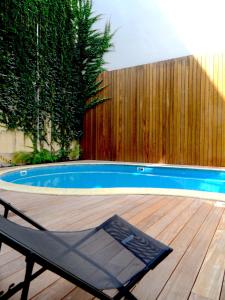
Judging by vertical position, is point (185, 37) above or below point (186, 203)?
above

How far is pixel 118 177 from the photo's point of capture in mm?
6516

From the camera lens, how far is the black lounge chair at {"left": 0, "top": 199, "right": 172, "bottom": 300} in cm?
95

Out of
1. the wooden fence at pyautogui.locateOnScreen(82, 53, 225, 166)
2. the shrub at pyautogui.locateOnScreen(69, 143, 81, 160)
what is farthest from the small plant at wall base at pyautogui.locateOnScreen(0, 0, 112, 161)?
the wooden fence at pyautogui.locateOnScreen(82, 53, 225, 166)

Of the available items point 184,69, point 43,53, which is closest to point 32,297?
point 184,69

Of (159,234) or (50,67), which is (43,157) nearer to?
(50,67)

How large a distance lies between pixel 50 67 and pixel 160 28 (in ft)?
11.0

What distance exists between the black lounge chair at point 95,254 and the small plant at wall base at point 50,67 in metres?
5.74

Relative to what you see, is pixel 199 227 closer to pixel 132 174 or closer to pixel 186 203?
pixel 186 203

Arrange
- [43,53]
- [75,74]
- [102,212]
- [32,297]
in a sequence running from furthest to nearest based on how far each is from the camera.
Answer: [75,74], [43,53], [102,212], [32,297]

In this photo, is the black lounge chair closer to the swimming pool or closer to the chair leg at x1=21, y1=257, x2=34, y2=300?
the chair leg at x1=21, y1=257, x2=34, y2=300

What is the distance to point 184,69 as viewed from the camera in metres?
6.67

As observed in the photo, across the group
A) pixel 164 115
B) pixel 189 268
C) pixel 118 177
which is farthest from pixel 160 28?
pixel 189 268

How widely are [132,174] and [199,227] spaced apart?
432cm

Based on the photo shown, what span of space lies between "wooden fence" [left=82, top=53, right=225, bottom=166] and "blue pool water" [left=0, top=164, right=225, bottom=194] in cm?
67
